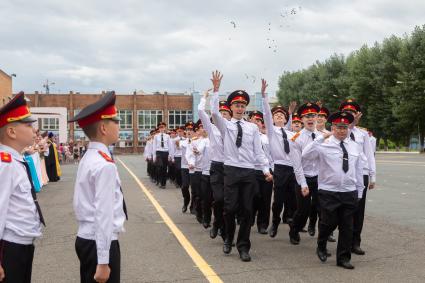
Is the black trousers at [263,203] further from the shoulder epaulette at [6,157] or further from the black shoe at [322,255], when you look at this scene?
the shoulder epaulette at [6,157]

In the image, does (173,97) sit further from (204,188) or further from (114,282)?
(114,282)

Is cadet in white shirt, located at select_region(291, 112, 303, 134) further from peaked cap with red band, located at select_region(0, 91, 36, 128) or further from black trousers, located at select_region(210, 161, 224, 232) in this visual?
peaked cap with red band, located at select_region(0, 91, 36, 128)

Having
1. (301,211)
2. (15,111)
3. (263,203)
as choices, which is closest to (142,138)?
(263,203)

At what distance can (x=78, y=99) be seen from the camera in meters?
90.1

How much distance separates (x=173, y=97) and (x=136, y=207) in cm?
8035

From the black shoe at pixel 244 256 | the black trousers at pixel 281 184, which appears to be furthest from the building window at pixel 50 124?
the black shoe at pixel 244 256

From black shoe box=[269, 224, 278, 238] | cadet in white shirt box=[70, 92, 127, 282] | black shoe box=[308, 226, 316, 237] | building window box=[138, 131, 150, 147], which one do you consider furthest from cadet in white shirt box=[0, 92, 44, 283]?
building window box=[138, 131, 150, 147]

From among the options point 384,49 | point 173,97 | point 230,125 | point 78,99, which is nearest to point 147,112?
point 173,97

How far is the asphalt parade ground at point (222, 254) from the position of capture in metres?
6.45

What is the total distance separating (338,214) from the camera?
7.19 metres

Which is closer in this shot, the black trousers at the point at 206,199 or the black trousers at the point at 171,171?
the black trousers at the point at 206,199

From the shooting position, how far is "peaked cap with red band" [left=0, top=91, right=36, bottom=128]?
12.8 ft

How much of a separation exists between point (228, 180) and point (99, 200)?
13.9ft

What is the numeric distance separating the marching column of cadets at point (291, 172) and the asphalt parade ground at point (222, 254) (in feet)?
0.92
